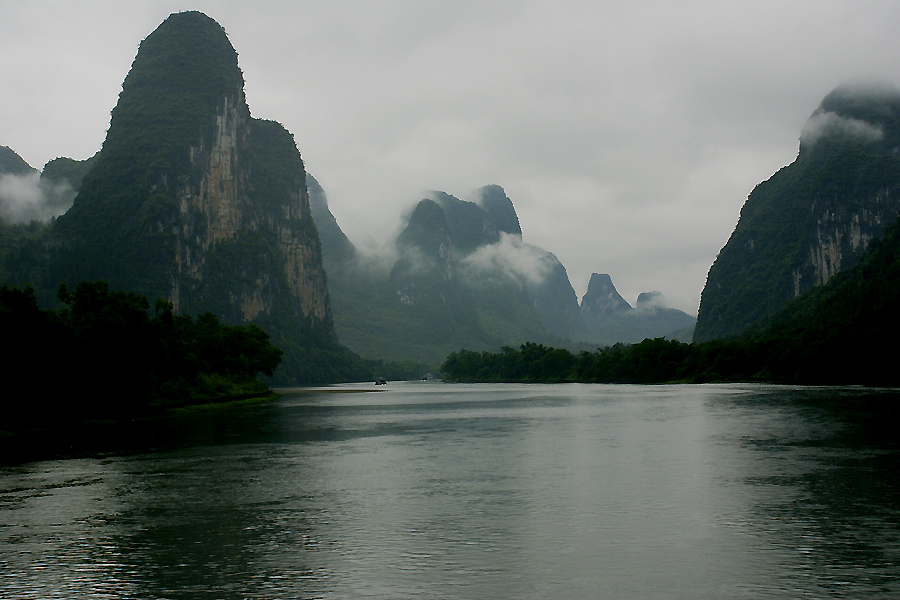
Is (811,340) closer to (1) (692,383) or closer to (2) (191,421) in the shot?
(1) (692,383)

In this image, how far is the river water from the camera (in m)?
14.6

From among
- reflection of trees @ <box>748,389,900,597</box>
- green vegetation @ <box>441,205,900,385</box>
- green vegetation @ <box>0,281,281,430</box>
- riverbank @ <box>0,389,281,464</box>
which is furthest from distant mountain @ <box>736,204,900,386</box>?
riverbank @ <box>0,389,281,464</box>

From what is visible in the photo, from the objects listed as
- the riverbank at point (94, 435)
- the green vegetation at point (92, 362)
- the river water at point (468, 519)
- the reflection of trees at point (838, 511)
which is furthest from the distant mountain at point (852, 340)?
the riverbank at point (94, 435)

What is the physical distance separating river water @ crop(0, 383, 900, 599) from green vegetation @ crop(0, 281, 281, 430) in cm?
1536

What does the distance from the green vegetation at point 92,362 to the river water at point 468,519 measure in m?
15.4

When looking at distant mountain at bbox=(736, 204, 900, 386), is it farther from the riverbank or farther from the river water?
the riverbank

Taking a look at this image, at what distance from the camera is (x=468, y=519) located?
2077 cm

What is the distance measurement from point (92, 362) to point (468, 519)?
162 ft

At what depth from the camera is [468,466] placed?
1261 inches

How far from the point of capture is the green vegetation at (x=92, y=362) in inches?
2009

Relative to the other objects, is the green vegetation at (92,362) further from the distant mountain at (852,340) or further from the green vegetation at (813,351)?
the green vegetation at (813,351)

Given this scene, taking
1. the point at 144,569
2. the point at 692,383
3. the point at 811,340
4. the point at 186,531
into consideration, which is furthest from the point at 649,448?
the point at 692,383

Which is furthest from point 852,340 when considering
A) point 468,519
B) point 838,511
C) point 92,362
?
point 468,519

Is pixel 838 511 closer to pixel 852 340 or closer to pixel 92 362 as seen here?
pixel 92 362
